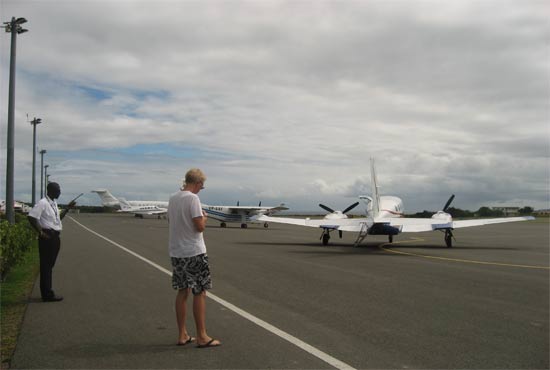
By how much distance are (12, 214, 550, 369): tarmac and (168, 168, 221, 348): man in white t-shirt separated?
36 centimetres

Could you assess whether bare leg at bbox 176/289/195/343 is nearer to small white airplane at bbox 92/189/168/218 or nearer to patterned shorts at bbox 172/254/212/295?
patterned shorts at bbox 172/254/212/295

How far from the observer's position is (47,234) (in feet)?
26.7

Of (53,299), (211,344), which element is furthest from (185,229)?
(53,299)

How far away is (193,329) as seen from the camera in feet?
21.3

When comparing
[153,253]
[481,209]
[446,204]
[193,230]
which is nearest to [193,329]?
[193,230]

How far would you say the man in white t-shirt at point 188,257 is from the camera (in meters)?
5.73

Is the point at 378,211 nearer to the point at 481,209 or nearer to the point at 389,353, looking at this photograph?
the point at 389,353

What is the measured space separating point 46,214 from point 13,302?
1.60 m

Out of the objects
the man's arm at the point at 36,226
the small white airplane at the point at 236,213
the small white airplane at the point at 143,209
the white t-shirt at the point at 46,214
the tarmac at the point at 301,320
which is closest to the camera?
the tarmac at the point at 301,320

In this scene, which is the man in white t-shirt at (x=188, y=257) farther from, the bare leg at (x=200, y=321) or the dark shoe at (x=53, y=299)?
the dark shoe at (x=53, y=299)

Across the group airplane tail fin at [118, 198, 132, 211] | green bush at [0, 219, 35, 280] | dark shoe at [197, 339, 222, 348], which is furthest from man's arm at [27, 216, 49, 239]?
airplane tail fin at [118, 198, 132, 211]

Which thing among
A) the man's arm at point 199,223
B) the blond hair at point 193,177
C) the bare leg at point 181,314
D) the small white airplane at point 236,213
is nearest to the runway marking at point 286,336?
the bare leg at point 181,314

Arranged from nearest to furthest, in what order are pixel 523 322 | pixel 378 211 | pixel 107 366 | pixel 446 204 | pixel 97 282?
pixel 107 366 < pixel 523 322 < pixel 97 282 < pixel 378 211 < pixel 446 204

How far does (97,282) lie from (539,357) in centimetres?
850
